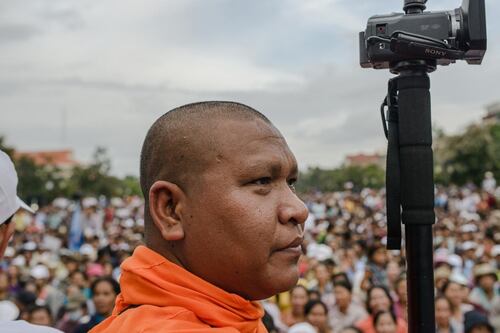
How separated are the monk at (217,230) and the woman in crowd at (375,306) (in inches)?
190

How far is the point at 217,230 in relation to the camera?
151 centimetres

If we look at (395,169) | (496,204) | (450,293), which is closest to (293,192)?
(395,169)

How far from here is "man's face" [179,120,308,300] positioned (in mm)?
1503

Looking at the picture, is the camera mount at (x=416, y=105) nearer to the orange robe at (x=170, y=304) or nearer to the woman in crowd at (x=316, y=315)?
the orange robe at (x=170, y=304)

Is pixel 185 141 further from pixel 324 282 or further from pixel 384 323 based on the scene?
pixel 324 282

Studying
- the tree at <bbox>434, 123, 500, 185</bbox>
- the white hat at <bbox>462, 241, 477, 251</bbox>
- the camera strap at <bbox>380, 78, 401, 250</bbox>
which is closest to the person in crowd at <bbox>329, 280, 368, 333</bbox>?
the white hat at <bbox>462, 241, 477, 251</bbox>

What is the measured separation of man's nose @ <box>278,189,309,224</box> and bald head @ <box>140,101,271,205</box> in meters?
0.19

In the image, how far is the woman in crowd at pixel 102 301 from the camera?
6.54 metres

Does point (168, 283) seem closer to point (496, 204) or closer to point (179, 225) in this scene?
point (179, 225)

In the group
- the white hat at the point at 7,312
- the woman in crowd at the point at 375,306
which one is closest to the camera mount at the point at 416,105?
the woman in crowd at the point at 375,306

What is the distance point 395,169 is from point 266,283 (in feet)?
2.01

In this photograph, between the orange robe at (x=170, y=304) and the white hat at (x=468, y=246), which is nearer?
the orange robe at (x=170, y=304)

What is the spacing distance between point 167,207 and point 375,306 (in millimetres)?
5401

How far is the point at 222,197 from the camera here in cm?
151
